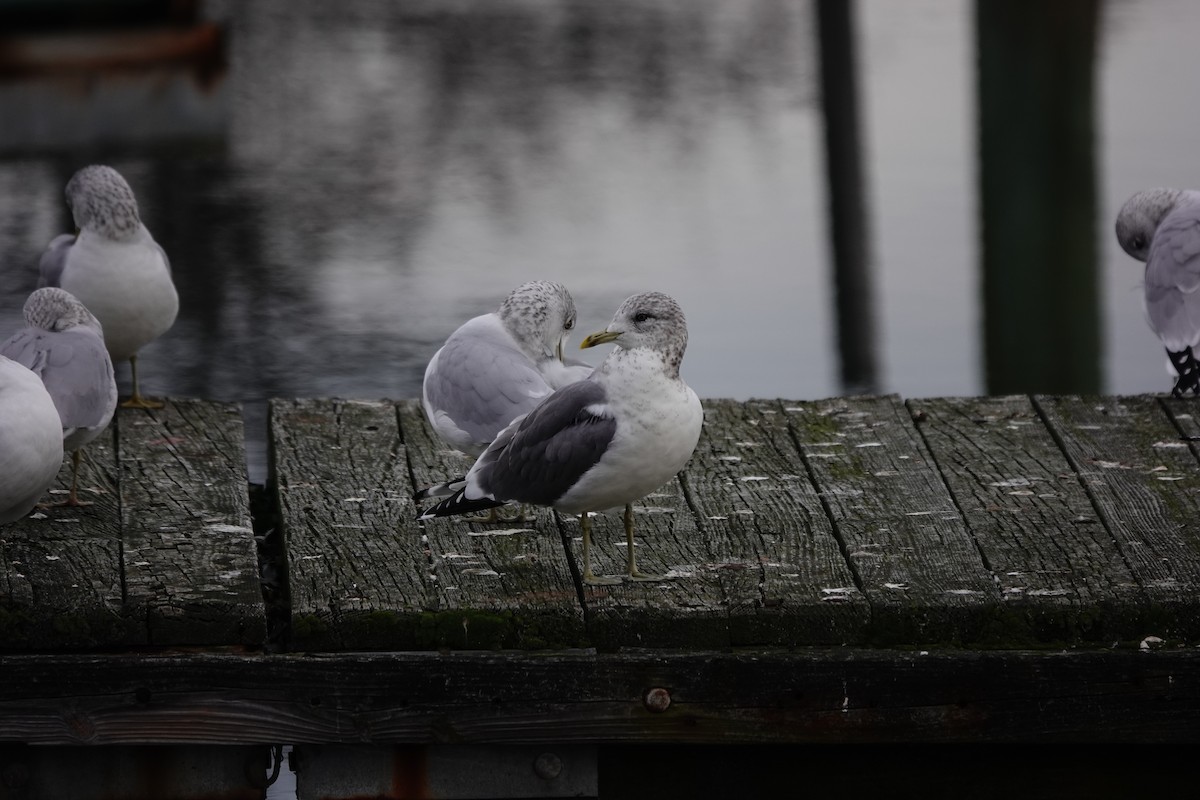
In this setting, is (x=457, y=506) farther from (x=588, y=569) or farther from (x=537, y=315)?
(x=537, y=315)

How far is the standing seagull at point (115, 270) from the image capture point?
16.7 feet

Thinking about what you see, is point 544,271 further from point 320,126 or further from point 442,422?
point 442,422

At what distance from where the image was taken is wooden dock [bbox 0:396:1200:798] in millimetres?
3289

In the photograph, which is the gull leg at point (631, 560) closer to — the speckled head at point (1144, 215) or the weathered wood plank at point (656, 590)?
the weathered wood plank at point (656, 590)

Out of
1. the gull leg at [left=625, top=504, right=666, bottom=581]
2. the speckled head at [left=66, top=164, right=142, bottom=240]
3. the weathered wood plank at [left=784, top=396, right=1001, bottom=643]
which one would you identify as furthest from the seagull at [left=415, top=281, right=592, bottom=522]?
the speckled head at [left=66, top=164, right=142, bottom=240]

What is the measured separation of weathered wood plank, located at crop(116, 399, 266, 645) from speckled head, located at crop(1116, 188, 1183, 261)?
2729 millimetres

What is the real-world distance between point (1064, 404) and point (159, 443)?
7.28ft

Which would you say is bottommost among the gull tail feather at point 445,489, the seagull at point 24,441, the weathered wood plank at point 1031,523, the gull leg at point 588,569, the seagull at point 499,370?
the weathered wood plank at point 1031,523

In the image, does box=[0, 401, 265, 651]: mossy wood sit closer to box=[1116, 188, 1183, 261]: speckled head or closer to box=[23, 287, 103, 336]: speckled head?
box=[23, 287, 103, 336]: speckled head

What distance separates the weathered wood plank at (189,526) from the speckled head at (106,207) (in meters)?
0.58

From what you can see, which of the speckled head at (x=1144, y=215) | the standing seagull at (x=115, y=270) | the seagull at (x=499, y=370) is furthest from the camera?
the speckled head at (x=1144, y=215)

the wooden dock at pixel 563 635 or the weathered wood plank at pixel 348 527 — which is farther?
the weathered wood plank at pixel 348 527

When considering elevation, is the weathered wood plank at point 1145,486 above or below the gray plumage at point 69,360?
below

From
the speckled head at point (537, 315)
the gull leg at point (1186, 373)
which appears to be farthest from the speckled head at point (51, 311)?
the gull leg at point (1186, 373)
